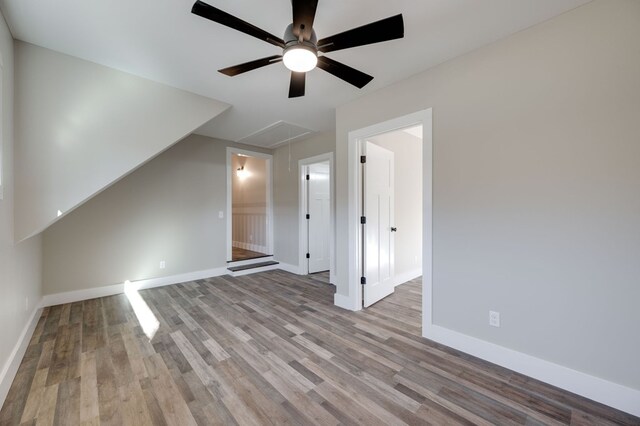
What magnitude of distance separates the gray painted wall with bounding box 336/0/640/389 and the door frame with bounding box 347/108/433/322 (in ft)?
0.21

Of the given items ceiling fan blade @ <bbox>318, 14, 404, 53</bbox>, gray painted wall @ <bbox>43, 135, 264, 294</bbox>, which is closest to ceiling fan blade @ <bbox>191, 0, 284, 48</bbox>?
ceiling fan blade @ <bbox>318, 14, 404, 53</bbox>

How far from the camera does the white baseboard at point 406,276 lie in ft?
13.7

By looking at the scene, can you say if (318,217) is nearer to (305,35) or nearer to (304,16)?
(305,35)

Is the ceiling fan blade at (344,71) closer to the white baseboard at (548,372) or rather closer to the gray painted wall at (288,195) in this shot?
the white baseboard at (548,372)

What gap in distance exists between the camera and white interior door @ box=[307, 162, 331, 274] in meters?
4.95

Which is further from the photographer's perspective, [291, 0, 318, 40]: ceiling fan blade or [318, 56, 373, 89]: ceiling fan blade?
[318, 56, 373, 89]: ceiling fan blade

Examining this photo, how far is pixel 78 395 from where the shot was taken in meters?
1.69

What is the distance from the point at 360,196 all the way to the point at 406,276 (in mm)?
2068

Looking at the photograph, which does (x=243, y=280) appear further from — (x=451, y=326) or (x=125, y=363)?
(x=451, y=326)

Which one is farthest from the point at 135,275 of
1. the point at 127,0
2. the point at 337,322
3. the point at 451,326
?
the point at 451,326

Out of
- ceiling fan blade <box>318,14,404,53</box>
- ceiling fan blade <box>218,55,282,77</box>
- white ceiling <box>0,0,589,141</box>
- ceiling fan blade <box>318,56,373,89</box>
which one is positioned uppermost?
white ceiling <box>0,0,589,141</box>

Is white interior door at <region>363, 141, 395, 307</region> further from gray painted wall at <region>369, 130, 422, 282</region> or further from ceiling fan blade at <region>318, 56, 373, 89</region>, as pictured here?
ceiling fan blade at <region>318, 56, 373, 89</region>

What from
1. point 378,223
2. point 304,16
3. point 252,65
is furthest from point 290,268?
point 304,16

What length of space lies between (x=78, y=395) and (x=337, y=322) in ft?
6.96
